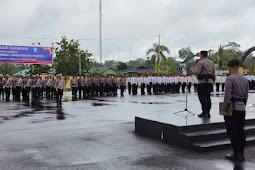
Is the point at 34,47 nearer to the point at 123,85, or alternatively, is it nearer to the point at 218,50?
the point at 123,85

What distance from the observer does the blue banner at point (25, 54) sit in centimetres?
3225

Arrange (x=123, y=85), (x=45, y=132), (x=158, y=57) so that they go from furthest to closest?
(x=158, y=57) → (x=123, y=85) → (x=45, y=132)

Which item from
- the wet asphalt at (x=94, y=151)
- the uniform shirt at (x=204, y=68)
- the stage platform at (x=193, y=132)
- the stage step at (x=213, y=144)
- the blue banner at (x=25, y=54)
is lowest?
the wet asphalt at (x=94, y=151)

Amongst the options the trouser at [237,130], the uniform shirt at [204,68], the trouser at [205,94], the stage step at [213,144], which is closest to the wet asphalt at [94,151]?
the stage step at [213,144]

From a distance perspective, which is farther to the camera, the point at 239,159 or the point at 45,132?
the point at 45,132

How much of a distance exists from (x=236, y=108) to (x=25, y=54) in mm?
31145

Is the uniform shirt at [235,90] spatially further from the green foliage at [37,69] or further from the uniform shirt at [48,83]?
the green foliage at [37,69]

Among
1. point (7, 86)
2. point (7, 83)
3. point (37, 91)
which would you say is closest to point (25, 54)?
point (7, 83)

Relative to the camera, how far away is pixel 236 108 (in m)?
5.65

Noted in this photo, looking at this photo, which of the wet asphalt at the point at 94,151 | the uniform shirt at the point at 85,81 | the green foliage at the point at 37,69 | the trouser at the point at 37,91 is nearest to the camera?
the wet asphalt at the point at 94,151

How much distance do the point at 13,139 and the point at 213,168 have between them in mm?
5159

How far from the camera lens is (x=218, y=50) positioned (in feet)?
191

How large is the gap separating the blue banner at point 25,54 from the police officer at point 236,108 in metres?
30.5

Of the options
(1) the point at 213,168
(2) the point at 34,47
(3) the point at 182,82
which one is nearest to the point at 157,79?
(3) the point at 182,82
